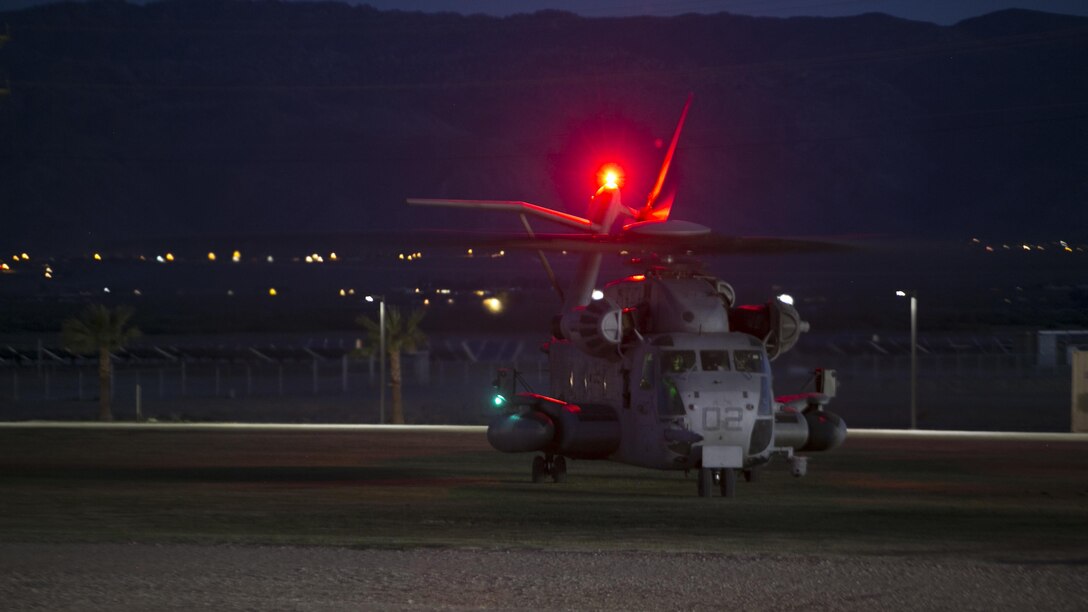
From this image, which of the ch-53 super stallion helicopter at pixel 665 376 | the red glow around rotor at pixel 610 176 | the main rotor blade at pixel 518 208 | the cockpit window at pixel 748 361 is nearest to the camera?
the ch-53 super stallion helicopter at pixel 665 376

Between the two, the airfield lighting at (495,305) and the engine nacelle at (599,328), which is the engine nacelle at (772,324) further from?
the airfield lighting at (495,305)

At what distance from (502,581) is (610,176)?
14.9 metres

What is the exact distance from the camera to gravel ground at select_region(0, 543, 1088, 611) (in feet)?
43.7

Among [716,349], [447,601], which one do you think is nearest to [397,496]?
[716,349]

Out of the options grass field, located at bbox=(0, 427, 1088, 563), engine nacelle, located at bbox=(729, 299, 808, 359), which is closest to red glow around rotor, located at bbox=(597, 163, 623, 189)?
engine nacelle, located at bbox=(729, 299, 808, 359)

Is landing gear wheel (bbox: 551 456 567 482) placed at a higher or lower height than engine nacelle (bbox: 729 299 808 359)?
lower

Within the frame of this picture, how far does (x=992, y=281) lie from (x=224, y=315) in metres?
75.8

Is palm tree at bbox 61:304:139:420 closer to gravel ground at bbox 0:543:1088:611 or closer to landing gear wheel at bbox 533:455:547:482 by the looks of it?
landing gear wheel at bbox 533:455:547:482

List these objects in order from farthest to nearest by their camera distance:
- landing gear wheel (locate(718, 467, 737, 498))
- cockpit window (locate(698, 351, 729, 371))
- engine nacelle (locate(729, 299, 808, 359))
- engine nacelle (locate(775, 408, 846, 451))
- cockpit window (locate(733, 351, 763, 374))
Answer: engine nacelle (locate(775, 408, 846, 451))
engine nacelle (locate(729, 299, 808, 359))
landing gear wheel (locate(718, 467, 737, 498))
cockpit window (locate(733, 351, 763, 374))
cockpit window (locate(698, 351, 729, 371))

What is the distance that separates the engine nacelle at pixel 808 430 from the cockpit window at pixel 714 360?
2.09 m

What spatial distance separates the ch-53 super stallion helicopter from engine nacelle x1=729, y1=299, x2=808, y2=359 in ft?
0.07

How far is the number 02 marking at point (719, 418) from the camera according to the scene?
22.6 m

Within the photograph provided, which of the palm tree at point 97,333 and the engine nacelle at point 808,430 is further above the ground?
the palm tree at point 97,333

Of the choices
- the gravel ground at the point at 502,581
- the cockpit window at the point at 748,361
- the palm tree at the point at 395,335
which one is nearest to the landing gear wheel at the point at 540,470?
the cockpit window at the point at 748,361
